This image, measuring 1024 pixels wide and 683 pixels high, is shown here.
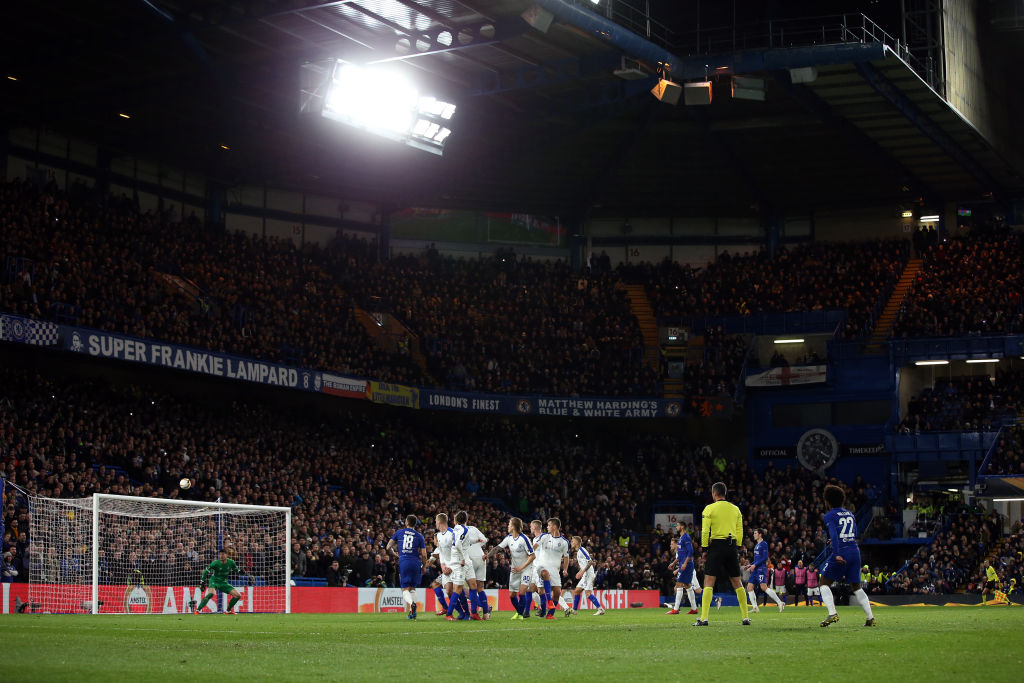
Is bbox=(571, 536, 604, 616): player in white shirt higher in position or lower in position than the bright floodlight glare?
lower

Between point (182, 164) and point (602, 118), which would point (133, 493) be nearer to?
point (182, 164)

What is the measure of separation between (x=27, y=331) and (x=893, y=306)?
38385mm

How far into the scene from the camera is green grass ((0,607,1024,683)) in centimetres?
A: 1044

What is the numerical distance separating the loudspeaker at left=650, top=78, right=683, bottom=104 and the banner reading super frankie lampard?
1618 cm

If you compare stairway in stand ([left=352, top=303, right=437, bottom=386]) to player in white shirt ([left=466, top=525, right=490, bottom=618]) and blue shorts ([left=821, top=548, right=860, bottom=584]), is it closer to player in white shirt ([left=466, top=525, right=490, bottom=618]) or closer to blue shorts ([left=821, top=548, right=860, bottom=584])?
player in white shirt ([left=466, top=525, right=490, bottom=618])

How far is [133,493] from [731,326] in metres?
32.4

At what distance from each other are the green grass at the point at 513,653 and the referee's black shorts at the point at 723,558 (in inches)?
34.4

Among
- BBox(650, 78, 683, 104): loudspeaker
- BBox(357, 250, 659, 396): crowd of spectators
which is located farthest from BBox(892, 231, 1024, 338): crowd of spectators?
BBox(650, 78, 683, 104): loudspeaker

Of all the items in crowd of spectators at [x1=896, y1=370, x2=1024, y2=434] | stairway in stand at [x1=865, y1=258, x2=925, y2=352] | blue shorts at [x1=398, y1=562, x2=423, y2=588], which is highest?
stairway in stand at [x1=865, y1=258, x2=925, y2=352]

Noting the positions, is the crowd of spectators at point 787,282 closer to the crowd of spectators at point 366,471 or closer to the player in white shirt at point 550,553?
the crowd of spectators at point 366,471

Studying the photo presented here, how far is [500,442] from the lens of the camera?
52.9 meters

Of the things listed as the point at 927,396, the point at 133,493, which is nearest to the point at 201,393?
the point at 133,493

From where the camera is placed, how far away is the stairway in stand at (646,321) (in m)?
56.2

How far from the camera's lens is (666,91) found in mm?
42719
